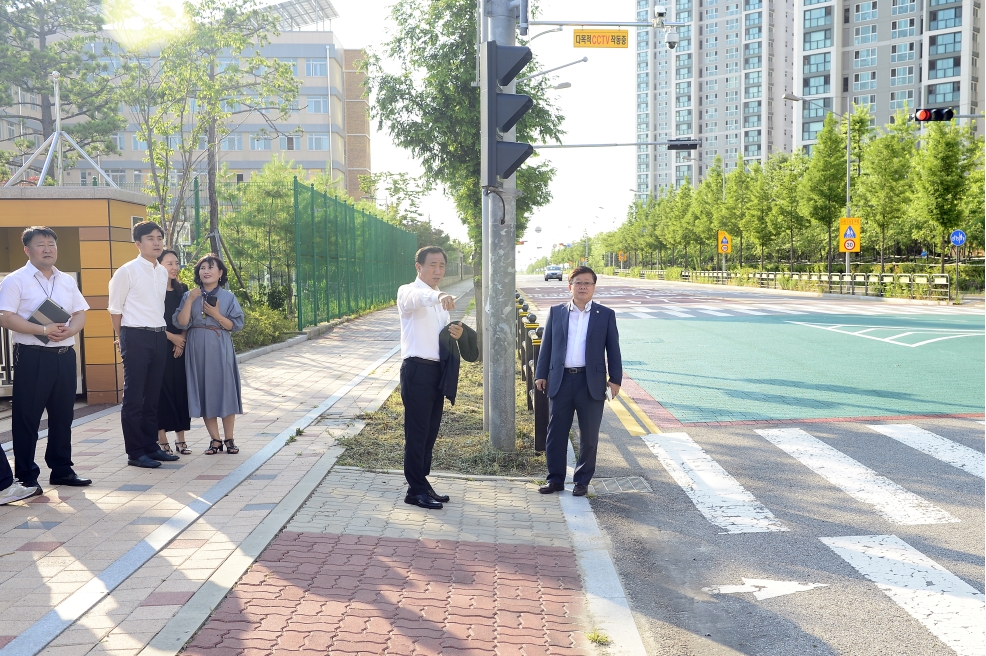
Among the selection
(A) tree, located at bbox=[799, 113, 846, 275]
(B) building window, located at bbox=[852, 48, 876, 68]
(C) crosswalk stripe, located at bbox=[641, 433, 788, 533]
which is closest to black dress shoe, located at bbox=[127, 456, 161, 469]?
(C) crosswalk stripe, located at bbox=[641, 433, 788, 533]

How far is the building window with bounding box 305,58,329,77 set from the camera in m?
80.4

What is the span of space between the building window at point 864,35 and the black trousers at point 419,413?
90.6m

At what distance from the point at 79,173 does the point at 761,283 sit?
5655 cm

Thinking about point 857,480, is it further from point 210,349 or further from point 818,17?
point 818,17

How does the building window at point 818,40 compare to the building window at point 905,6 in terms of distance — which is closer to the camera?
the building window at point 905,6

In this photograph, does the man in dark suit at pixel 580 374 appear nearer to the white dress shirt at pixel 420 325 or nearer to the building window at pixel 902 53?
the white dress shirt at pixel 420 325

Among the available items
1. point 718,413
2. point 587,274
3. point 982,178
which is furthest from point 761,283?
point 587,274

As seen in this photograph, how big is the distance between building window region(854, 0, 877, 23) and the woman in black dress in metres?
90.0

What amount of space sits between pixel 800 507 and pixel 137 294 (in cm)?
515

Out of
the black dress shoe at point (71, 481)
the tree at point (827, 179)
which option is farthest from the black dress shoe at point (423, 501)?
the tree at point (827, 179)

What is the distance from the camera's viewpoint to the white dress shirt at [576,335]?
22.7ft

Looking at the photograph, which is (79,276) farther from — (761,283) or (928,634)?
(761,283)

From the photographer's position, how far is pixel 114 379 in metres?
10.8

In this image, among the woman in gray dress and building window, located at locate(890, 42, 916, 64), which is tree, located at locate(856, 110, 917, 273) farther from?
building window, located at locate(890, 42, 916, 64)
